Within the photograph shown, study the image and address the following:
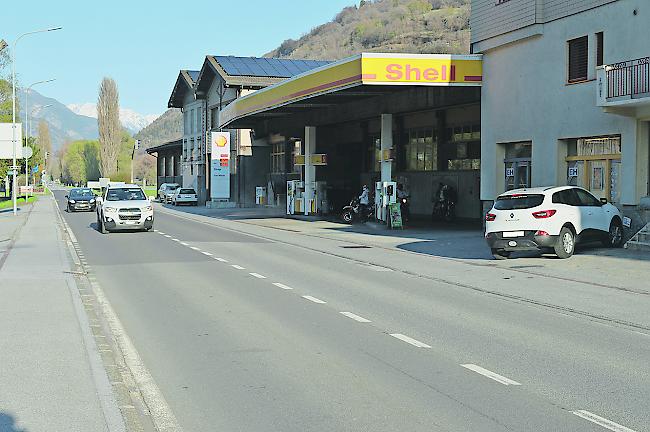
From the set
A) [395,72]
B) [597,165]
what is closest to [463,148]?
[395,72]

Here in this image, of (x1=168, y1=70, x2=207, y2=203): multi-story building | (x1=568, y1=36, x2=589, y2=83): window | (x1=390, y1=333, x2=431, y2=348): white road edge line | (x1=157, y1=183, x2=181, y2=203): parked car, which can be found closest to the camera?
(x1=390, y1=333, x2=431, y2=348): white road edge line

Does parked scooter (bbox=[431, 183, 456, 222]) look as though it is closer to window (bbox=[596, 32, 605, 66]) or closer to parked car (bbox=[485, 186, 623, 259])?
window (bbox=[596, 32, 605, 66])

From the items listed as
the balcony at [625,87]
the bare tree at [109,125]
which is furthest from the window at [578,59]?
the bare tree at [109,125]

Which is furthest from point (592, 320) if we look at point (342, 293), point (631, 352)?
point (342, 293)

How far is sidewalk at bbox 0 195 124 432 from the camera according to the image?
6.28 meters

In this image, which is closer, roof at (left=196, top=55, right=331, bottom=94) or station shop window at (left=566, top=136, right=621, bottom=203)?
station shop window at (left=566, top=136, right=621, bottom=203)

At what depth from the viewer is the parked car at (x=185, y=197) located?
68750mm

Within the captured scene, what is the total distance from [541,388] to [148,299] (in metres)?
7.66

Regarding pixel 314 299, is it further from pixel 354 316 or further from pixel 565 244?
Result: pixel 565 244

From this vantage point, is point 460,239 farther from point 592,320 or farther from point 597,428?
point 597,428

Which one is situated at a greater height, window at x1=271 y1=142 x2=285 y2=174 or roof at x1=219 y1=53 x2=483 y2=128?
roof at x1=219 y1=53 x2=483 y2=128

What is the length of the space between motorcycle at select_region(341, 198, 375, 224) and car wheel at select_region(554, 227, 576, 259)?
18329 millimetres

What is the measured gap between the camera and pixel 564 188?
20.7m

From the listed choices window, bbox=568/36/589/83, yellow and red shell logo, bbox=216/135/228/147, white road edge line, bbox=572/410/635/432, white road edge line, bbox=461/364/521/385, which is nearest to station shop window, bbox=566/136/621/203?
window, bbox=568/36/589/83
